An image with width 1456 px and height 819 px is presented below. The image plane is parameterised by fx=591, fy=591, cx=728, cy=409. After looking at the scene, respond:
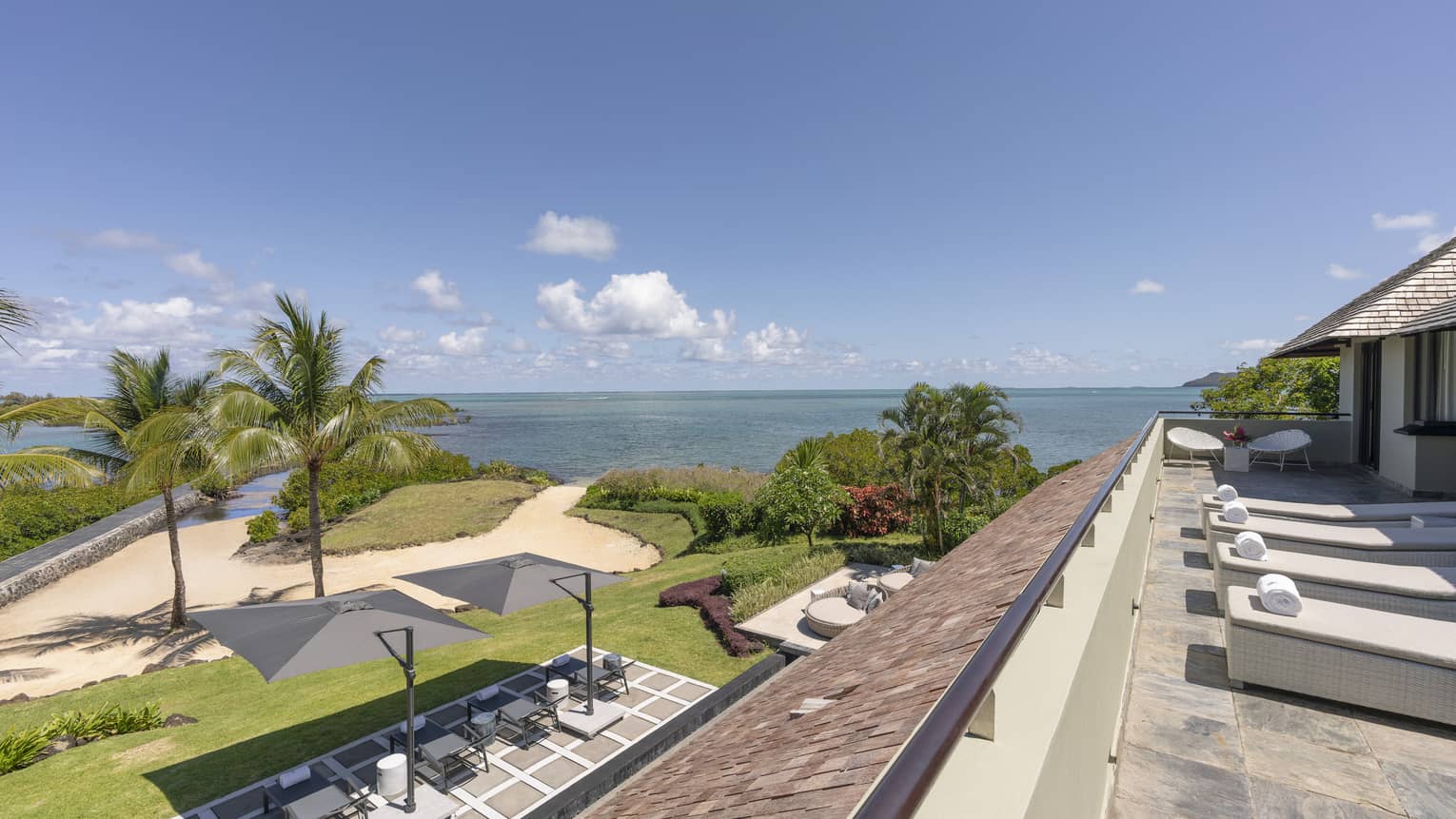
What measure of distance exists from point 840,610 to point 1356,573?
8068 millimetres

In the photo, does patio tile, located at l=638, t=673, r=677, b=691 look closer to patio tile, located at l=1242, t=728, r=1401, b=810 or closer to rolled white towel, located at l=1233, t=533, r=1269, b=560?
rolled white towel, located at l=1233, t=533, r=1269, b=560

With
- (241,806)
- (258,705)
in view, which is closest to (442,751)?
(241,806)

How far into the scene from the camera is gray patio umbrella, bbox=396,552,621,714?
9242 millimetres

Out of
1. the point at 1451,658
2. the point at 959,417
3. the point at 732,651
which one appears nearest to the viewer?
the point at 1451,658

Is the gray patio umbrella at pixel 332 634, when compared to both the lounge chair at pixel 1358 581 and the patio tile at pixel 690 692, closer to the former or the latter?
the patio tile at pixel 690 692

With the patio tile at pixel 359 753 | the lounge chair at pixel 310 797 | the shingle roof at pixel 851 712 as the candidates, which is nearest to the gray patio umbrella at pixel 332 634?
the lounge chair at pixel 310 797

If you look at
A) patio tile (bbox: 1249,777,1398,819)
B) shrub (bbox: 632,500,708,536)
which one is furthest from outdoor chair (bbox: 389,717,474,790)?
shrub (bbox: 632,500,708,536)

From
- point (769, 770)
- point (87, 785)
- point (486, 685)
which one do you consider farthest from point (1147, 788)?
point (87, 785)

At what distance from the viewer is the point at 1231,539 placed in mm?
6633

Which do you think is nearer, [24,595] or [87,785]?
[87,785]

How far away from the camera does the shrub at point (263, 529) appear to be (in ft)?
85.0

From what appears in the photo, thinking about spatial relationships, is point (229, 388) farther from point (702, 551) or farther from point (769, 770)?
point (769, 770)

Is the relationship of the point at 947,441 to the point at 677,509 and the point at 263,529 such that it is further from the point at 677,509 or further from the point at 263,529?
the point at 263,529

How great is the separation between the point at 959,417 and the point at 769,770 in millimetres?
16371
